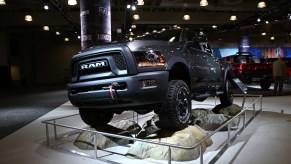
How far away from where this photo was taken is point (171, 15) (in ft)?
62.1

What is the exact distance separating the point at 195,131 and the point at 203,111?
1.98m

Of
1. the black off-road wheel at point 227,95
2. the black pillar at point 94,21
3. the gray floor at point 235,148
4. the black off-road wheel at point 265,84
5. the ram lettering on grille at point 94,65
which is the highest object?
the black pillar at point 94,21

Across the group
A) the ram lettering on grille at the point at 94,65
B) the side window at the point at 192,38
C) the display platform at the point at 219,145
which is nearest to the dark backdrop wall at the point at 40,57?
the display platform at the point at 219,145

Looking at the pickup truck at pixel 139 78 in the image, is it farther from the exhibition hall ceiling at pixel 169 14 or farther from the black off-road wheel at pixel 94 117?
the exhibition hall ceiling at pixel 169 14

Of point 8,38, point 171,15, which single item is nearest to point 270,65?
point 171,15

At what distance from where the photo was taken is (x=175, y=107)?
3943 mm

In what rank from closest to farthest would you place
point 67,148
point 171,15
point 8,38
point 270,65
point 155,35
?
1. point 67,148
2. point 155,35
3. point 270,65
4. point 171,15
5. point 8,38

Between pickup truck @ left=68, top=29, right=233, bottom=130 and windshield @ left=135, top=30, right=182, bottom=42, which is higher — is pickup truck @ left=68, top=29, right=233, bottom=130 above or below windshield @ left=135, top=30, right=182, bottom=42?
below

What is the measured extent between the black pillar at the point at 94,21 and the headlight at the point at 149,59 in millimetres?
4232

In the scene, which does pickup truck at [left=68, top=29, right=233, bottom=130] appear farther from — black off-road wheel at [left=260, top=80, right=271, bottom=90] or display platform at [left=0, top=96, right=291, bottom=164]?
black off-road wheel at [left=260, top=80, right=271, bottom=90]

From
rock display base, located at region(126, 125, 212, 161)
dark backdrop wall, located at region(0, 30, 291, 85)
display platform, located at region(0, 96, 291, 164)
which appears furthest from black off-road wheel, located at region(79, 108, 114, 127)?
dark backdrop wall, located at region(0, 30, 291, 85)

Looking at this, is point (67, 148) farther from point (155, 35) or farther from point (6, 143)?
point (155, 35)

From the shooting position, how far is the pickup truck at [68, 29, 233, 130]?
147 inches

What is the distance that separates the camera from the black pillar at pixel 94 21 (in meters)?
7.78
